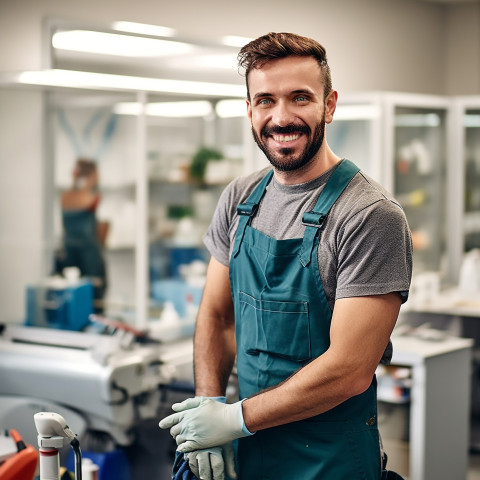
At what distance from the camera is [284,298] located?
1667 mm

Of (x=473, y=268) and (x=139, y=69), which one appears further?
(x=473, y=268)

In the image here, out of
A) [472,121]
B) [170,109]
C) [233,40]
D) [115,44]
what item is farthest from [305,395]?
[472,121]

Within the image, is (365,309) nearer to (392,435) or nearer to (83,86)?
(83,86)

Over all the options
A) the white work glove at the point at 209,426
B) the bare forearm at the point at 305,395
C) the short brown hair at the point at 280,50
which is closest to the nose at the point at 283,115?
the short brown hair at the point at 280,50

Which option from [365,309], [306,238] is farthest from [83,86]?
[365,309]

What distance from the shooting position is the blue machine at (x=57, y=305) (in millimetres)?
3252

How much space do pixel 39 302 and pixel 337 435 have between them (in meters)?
1.94

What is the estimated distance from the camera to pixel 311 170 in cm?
175

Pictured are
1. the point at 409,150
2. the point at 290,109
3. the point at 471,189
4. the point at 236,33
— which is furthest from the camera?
the point at 471,189

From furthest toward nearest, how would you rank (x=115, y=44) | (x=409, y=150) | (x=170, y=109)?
(x=409, y=150)
(x=170, y=109)
(x=115, y=44)

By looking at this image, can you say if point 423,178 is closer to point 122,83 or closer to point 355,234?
point 122,83

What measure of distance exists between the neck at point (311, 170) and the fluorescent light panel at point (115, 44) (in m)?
1.92

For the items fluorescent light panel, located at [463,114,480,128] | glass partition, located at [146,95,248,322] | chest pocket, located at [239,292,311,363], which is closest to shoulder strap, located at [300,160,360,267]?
chest pocket, located at [239,292,311,363]

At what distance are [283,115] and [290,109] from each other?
2cm
